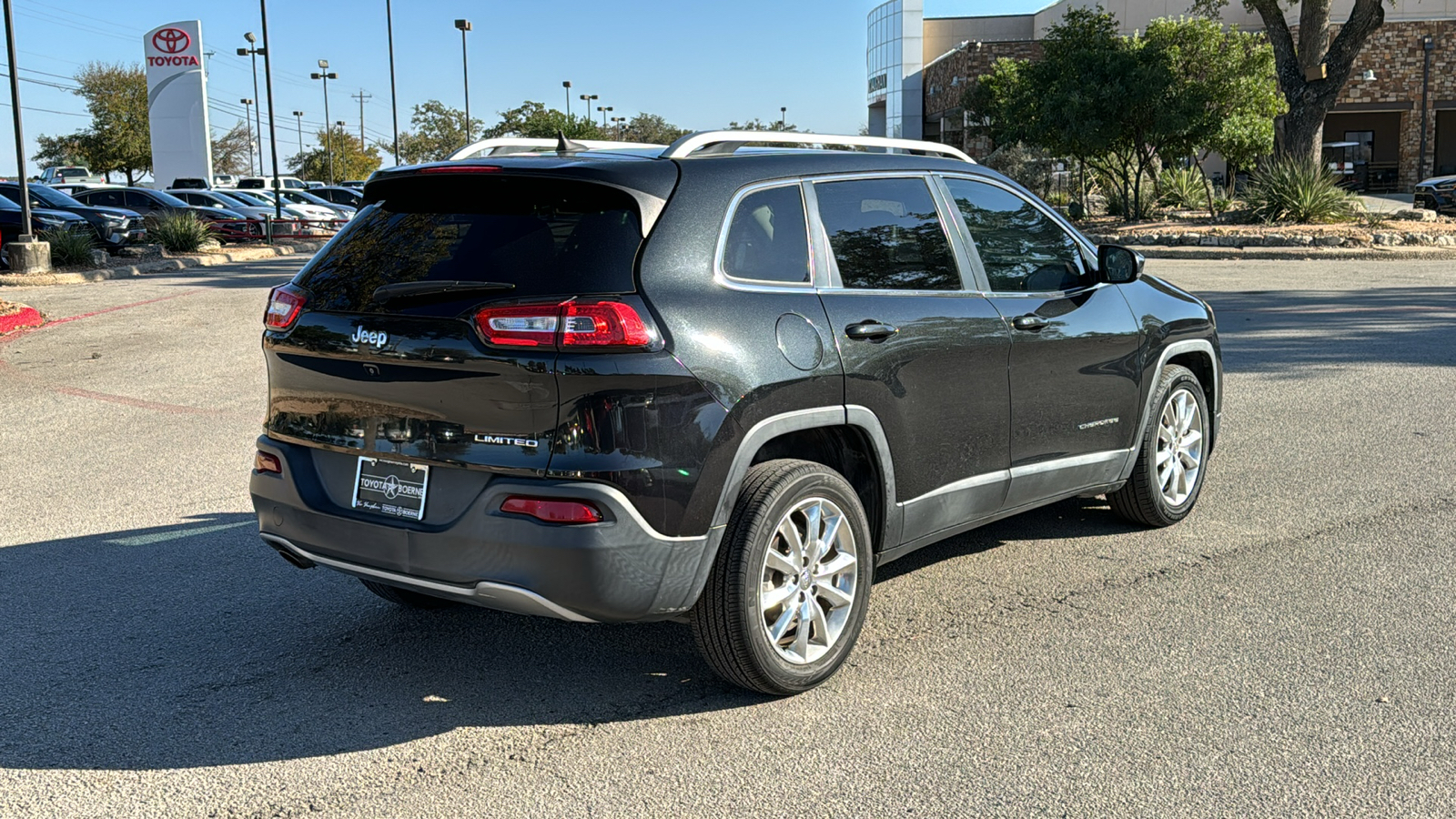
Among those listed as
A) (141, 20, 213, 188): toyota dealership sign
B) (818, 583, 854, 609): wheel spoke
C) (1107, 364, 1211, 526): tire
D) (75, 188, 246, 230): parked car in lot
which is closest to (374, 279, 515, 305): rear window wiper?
(818, 583, 854, 609): wheel spoke

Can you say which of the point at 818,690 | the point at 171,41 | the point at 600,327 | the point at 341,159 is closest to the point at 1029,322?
the point at 818,690

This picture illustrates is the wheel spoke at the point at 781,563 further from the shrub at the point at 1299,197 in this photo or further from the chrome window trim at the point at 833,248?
the shrub at the point at 1299,197

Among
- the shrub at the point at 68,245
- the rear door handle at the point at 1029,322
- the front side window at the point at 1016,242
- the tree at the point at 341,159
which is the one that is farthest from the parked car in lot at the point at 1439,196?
the tree at the point at 341,159

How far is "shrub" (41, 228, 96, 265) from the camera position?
2466 cm

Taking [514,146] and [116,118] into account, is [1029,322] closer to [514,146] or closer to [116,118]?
[514,146]

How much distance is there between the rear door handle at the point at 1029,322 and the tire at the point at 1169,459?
104 centimetres

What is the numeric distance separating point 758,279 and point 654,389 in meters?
0.64

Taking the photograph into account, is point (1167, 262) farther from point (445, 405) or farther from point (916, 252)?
point (445, 405)

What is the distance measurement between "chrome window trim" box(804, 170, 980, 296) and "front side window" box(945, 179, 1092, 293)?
5.4 inches

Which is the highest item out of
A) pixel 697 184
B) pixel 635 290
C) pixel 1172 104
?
pixel 1172 104

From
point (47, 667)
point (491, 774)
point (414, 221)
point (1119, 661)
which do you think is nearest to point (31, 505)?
point (47, 667)

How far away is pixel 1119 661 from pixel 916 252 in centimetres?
164

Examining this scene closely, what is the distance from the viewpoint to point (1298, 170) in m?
29.0

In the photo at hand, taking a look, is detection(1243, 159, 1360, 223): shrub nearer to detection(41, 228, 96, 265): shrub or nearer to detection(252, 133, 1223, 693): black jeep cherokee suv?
detection(41, 228, 96, 265): shrub
